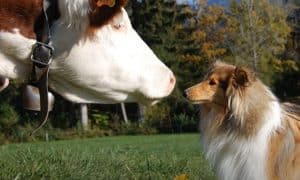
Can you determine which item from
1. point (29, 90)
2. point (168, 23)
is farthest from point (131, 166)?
point (168, 23)

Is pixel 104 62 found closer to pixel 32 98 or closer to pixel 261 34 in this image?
pixel 32 98

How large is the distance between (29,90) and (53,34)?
0.27 meters

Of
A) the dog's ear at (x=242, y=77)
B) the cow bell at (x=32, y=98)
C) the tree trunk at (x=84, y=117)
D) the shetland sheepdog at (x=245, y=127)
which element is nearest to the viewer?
the cow bell at (x=32, y=98)

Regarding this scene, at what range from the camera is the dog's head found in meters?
5.80

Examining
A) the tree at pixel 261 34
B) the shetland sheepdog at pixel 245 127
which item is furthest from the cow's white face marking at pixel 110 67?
the tree at pixel 261 34

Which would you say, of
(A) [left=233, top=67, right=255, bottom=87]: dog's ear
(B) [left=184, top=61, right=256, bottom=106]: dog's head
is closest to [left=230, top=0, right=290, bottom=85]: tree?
(B) [left=184, top=61, right=256, bottom=106]: dog's head

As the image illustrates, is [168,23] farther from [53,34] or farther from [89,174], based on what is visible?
[53,34]

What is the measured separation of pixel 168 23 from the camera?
40156 millimetres

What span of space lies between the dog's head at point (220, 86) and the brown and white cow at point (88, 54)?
3740 mm

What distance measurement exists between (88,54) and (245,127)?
3.92 m

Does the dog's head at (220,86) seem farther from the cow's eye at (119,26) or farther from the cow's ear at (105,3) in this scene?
the cow's ear at (105,3)

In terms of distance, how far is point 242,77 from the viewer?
5.78 metres

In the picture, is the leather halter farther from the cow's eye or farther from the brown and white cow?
the cow's eye

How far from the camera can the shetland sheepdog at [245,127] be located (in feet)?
18.3
